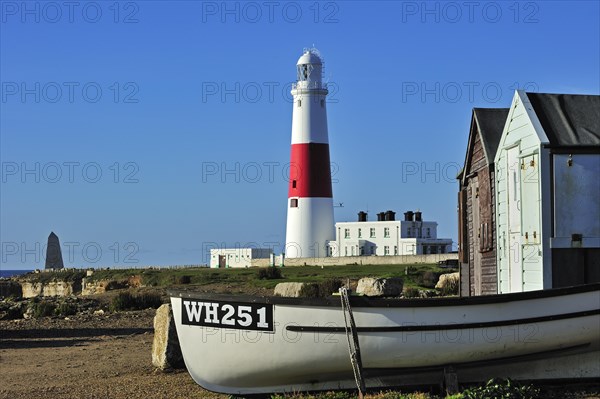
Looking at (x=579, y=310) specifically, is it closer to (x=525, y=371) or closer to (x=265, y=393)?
(x=525, y=371)

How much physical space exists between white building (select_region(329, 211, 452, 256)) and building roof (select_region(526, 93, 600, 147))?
57752 millimetres

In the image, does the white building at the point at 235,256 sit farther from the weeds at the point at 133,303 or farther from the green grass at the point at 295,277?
the weeds at the point at 133,303

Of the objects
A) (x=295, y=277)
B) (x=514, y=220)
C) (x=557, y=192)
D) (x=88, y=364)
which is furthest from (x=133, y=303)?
(x=557, y=192)

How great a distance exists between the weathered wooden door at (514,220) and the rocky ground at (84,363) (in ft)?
19.8

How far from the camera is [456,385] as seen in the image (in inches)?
528

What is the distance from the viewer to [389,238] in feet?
253

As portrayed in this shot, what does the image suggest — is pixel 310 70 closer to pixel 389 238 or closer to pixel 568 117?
pixel 389 238

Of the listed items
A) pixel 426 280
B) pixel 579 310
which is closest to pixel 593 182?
pixel 579 310

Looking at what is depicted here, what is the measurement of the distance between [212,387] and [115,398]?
1.39 m

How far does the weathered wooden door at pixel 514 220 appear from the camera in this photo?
1659 centimetres

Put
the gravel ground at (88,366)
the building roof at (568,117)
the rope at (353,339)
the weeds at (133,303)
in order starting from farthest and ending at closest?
the weeds at (133,303), the building roof at (568,117), the gravel ground at (88,366), the rope at (353,339)

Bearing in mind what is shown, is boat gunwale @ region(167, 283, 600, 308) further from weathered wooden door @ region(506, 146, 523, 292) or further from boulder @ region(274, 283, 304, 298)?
boulder @ region(274, 283, 304, 298)

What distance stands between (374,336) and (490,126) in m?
7.39

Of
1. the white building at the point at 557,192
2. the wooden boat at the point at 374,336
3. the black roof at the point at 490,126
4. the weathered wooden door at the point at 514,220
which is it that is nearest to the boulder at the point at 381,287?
the black roof at the point at 490,126
